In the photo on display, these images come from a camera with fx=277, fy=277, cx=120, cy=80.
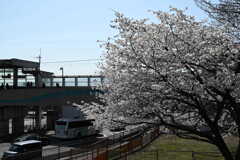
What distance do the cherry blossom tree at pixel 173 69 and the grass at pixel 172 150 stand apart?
27.3ft

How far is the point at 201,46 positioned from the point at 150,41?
147 centimetres

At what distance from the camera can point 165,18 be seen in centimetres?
827

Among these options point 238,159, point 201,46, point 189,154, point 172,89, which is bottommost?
point 189,154

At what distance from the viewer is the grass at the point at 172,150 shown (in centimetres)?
1855

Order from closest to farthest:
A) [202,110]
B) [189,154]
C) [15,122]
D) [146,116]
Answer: [202,110] → [146,116] → [189,154] → [15,122]

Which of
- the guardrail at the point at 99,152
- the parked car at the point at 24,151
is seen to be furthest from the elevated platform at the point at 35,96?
the parked car at the point at 24,151

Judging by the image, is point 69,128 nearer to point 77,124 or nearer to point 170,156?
point 77,124

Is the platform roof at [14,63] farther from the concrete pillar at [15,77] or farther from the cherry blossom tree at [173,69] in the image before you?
the cherry blossom tree at [173,69]

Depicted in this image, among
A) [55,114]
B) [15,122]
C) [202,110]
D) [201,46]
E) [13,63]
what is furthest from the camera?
[55,114]

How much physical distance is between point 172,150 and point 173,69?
615 inches

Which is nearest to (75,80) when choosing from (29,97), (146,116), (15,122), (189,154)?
(29,97)

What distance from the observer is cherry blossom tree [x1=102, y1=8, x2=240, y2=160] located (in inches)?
297

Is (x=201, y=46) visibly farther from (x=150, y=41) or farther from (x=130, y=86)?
(x=130, y=86)

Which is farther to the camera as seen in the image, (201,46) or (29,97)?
(29,97)
